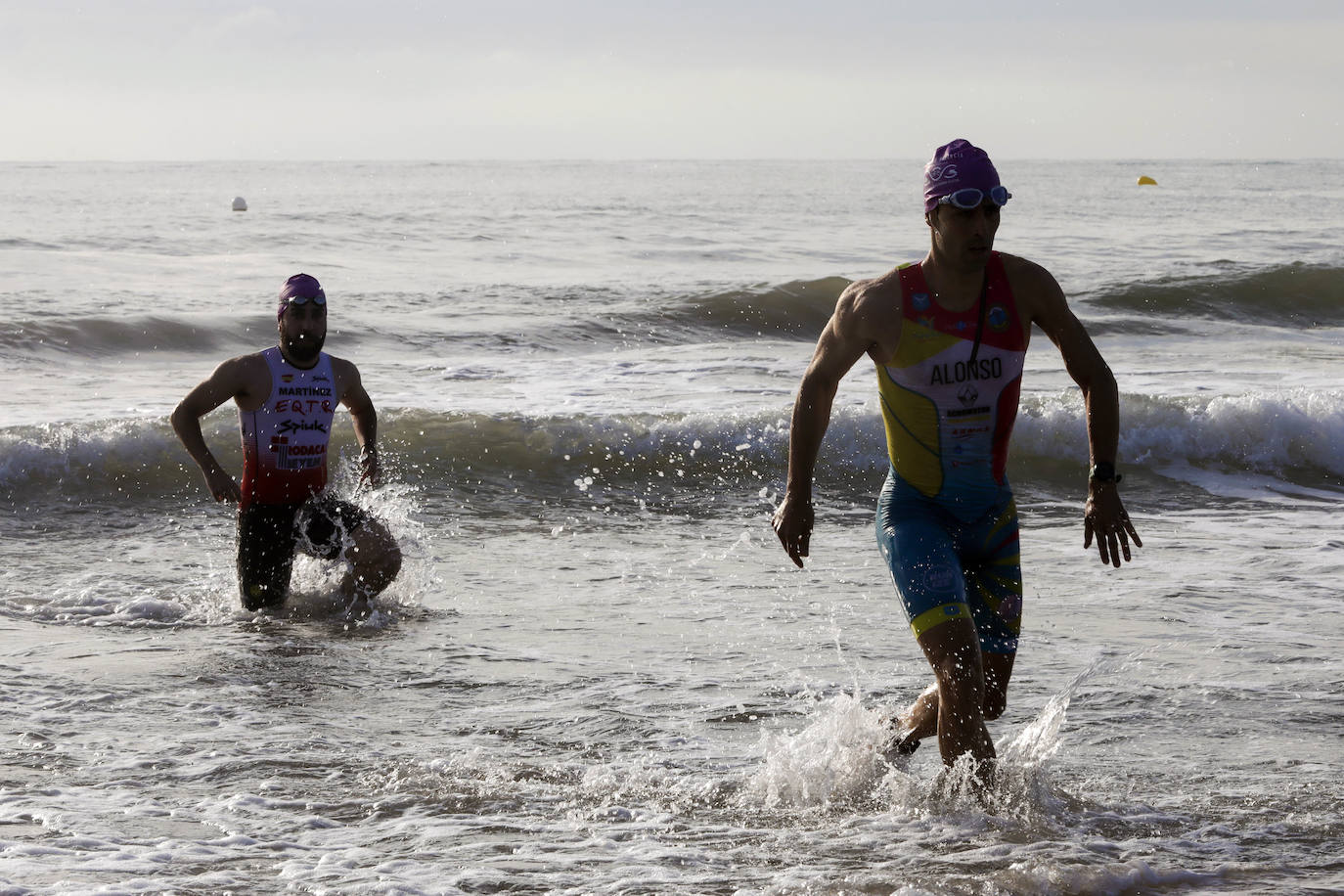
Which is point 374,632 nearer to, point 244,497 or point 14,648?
point 244,497

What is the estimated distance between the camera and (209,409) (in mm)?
7312

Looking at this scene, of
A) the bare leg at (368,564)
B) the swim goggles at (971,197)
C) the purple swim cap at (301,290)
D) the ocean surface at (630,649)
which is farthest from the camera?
the bare leg at (368,564)

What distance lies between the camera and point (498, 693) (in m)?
6.24

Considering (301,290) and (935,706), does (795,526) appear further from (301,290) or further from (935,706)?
(301,290)

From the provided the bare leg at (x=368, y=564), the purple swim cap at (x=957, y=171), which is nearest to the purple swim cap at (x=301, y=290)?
the bare leg at (x=368, y=564)

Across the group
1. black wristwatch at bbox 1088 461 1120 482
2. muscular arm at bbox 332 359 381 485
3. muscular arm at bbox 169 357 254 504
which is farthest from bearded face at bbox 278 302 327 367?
black wristwatch at bbox 1088 461 1120 482

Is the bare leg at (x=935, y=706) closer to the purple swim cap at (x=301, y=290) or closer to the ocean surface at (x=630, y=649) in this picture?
the ocean surface at (x=630, y=649)

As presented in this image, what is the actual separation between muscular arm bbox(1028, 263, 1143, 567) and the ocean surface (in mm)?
935

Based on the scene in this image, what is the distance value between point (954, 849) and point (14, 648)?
4.72 metres

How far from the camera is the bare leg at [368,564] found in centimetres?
759

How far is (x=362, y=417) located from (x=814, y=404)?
155 inches

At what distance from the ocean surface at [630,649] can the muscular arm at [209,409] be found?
2.71 ft

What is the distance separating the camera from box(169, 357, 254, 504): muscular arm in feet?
23.3

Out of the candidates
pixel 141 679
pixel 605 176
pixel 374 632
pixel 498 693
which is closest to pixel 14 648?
pixel 141 679
